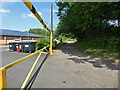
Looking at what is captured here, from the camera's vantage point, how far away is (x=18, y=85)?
6.61 ft

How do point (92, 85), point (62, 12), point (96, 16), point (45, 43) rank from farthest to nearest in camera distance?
point (62, 12) < point (45, 43) < point (96, 16) < point (92, 85)

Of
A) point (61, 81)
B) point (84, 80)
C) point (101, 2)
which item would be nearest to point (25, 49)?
point (61, 81)

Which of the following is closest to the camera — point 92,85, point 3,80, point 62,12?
point 3,80

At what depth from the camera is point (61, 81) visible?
85.5 inches

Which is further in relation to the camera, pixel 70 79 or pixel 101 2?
pixel 101 2

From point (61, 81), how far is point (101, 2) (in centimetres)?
552

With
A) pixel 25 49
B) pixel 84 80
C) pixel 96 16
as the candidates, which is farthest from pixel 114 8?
pixel 25 49

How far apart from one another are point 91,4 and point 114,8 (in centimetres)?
188

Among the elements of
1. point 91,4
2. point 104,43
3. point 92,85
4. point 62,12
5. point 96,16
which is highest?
point 62,12

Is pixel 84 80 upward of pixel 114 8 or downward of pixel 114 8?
downward

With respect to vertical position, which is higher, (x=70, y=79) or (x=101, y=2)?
(x=101, y=2)

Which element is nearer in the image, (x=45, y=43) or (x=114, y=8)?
(x=114, y=8)

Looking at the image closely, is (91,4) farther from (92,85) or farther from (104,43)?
(92,85)

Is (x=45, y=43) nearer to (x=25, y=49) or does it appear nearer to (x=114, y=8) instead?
(x=25, y=49)
